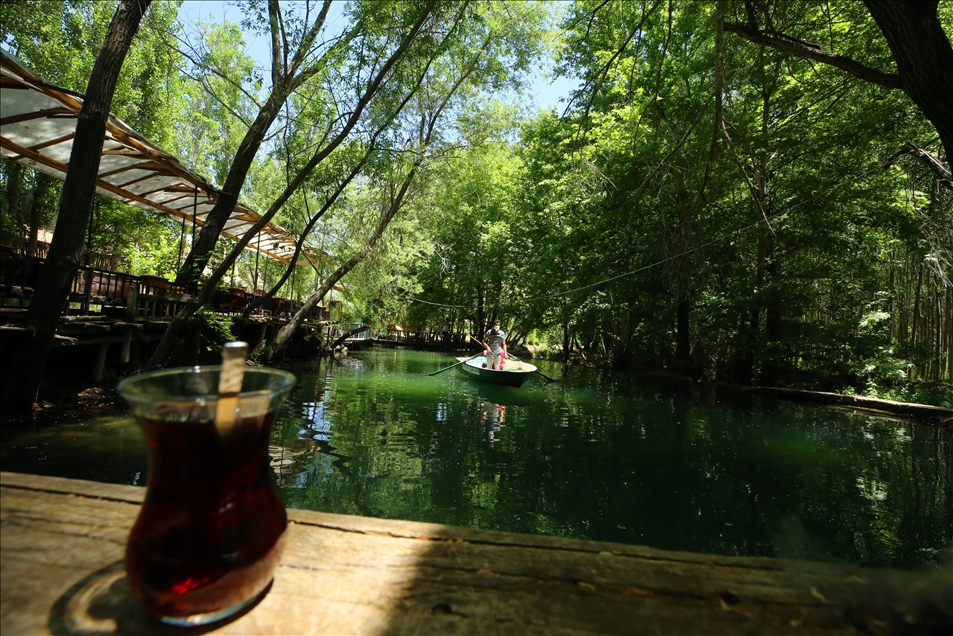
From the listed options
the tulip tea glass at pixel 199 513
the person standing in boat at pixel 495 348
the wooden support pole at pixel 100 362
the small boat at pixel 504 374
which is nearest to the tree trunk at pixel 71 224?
the wooden support pole at pixel 100 362

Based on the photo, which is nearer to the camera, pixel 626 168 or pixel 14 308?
pixel 14 308

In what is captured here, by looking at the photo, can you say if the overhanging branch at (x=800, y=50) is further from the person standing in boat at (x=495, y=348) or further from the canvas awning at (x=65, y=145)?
the person standing in boat at (x=495, y=348)

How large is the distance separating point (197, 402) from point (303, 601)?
1.32 feet

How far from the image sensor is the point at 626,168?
1311cm

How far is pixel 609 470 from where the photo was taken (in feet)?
19.0

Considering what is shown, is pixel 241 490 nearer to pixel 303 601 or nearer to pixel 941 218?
pixel 303 601

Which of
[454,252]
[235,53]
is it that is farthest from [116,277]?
[454,252]

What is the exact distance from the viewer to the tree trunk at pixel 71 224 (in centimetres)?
531

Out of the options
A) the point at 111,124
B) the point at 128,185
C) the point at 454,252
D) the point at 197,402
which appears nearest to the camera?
the point at 197,402

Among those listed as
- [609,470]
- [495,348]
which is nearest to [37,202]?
[495,348]

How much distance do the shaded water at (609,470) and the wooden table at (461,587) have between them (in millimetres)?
376

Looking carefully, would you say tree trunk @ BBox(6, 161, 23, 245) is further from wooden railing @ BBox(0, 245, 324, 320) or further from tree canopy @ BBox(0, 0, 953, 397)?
wooden railing @ BBox(0, 245, 324, 320)

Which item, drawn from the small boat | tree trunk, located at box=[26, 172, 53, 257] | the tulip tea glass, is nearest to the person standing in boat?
the small boat

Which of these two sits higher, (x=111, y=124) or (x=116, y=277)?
(x=111, y=124)
